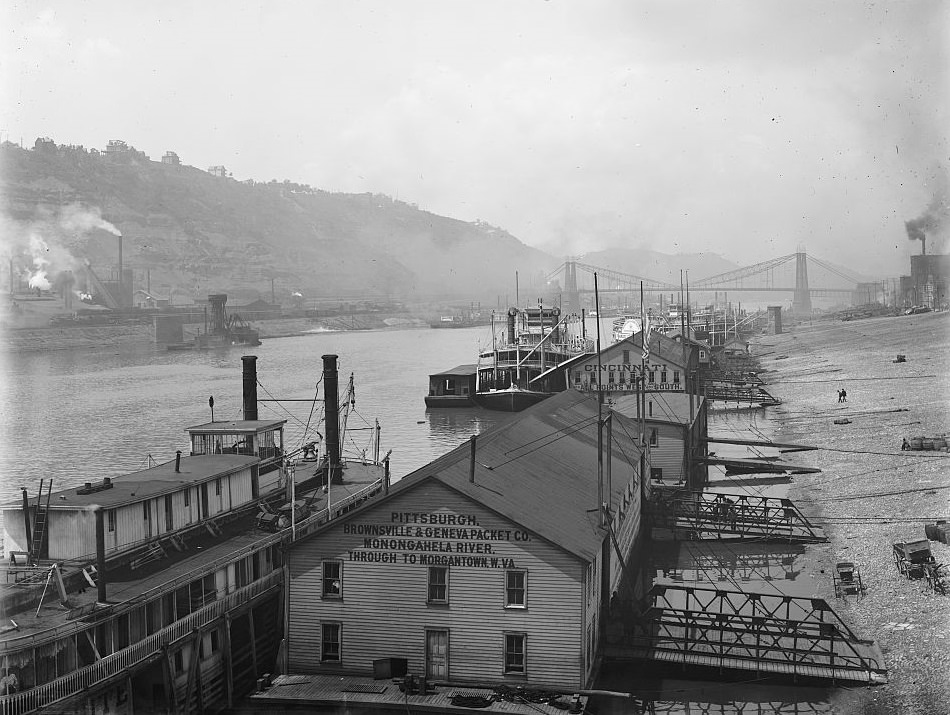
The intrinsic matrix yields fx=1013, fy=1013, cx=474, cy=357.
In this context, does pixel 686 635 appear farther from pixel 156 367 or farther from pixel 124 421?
pixel 156 367

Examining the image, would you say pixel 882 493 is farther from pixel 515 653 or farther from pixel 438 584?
pixel 438 584

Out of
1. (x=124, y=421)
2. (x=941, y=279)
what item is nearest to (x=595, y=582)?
(x=124, y=421)

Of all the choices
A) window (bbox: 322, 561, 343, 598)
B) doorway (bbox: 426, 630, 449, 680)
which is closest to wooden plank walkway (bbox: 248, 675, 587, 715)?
doorway (bbox: 426, 630, 449, 680)

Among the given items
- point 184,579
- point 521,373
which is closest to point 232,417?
point 521,373

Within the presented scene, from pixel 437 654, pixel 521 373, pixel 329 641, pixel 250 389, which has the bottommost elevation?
pixel 437 654

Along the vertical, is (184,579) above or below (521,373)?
below
